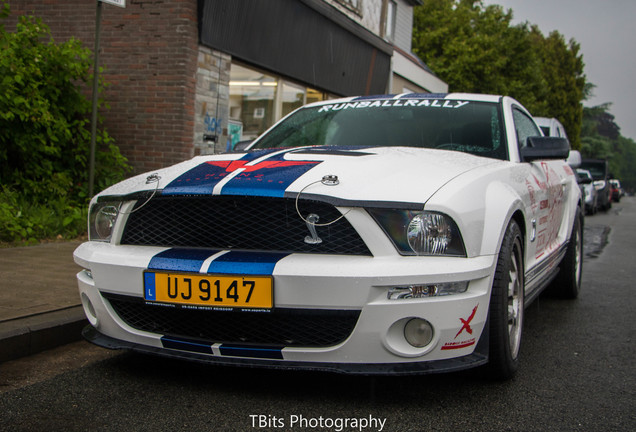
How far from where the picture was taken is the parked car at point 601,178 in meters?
26.0

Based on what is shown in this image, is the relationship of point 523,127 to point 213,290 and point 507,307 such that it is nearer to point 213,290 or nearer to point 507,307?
point 507,307

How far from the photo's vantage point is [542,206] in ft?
13.4

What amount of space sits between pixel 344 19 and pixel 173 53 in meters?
Result: 6.17

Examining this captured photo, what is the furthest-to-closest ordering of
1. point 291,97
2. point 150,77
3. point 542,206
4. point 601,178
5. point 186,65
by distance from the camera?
point 601,178, point 291,97, point 150,77, point 186,65, point 542,206

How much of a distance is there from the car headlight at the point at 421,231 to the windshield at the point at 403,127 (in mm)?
1298

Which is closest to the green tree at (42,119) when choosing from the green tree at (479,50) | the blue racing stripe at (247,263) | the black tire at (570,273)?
the blue racing stripe at (247,263)

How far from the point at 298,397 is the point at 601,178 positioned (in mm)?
27665

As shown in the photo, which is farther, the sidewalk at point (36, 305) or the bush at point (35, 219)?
the bush at point (35, 219)

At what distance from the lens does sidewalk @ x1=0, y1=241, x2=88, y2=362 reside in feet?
11.3

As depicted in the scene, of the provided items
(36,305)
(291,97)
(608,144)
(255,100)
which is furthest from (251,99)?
(608,144)

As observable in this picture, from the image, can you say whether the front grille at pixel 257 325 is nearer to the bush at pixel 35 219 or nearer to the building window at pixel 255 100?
the bush at pixel 35 219

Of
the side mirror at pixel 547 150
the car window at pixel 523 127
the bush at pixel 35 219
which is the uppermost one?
the car window at pixel 523 127

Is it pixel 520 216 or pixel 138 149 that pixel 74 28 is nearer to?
pixel 138 149

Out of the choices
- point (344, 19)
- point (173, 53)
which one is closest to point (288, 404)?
point (173, 53)
